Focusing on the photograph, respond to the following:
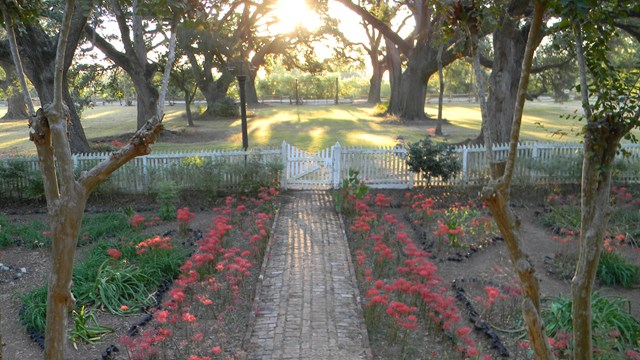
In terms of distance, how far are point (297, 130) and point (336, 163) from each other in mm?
13815

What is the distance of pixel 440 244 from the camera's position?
9078 millimetres

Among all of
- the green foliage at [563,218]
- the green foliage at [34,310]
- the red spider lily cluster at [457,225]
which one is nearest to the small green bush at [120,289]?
the green foliage at [34,310]

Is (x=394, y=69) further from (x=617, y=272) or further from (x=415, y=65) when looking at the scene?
(x=617, y=272)

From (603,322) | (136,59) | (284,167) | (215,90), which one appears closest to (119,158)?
(603,322)

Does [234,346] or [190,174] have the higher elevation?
[190,174]

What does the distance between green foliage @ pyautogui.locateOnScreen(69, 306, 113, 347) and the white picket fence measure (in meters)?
5.96

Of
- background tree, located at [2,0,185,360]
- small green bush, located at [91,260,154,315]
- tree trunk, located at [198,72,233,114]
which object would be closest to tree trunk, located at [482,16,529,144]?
small green bush, located at [91,260,154,315]

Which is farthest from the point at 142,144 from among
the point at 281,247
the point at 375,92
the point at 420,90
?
the point at 375,92

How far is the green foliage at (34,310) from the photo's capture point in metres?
6.15

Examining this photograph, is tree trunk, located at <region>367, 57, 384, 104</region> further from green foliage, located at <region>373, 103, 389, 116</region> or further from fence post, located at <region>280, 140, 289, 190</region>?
fence post, located at <region>280, 140, 289, 190</region>

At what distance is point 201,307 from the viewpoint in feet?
22.4

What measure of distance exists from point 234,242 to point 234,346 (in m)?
3.66

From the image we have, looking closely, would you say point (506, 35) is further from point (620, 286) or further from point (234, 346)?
point (234, 346)

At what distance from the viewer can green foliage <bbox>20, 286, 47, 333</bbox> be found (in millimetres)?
6152
